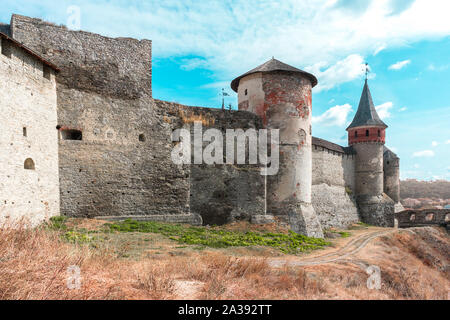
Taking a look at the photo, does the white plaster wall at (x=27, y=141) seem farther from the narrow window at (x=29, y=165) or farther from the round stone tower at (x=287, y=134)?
the round stone tower at (x=287, y=134)

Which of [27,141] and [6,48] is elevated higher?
[6,48]

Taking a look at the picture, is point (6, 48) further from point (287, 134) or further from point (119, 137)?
point (287, 134)

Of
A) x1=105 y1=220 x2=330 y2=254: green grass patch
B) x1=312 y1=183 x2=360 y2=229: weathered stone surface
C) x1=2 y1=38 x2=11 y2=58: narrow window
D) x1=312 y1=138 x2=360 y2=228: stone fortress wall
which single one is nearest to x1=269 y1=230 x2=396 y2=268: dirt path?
x1=105 y1=220 x2=330 y2=254: green grass patch

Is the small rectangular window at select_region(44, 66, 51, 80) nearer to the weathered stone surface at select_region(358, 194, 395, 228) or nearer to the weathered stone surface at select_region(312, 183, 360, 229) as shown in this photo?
the weathered stone surface at select_region(312, 183, 360, 229)

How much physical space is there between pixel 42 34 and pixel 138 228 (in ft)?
29.7

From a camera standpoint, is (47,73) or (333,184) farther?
(333,184)

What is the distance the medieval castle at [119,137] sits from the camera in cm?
968

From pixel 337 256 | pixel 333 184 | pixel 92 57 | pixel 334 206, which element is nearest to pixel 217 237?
pixel 337 256

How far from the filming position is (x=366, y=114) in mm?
29875

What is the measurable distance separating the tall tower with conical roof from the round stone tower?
1543cm

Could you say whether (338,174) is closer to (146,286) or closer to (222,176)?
(222,176)

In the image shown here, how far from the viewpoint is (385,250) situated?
1702 centimetres

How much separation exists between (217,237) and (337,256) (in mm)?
5677
